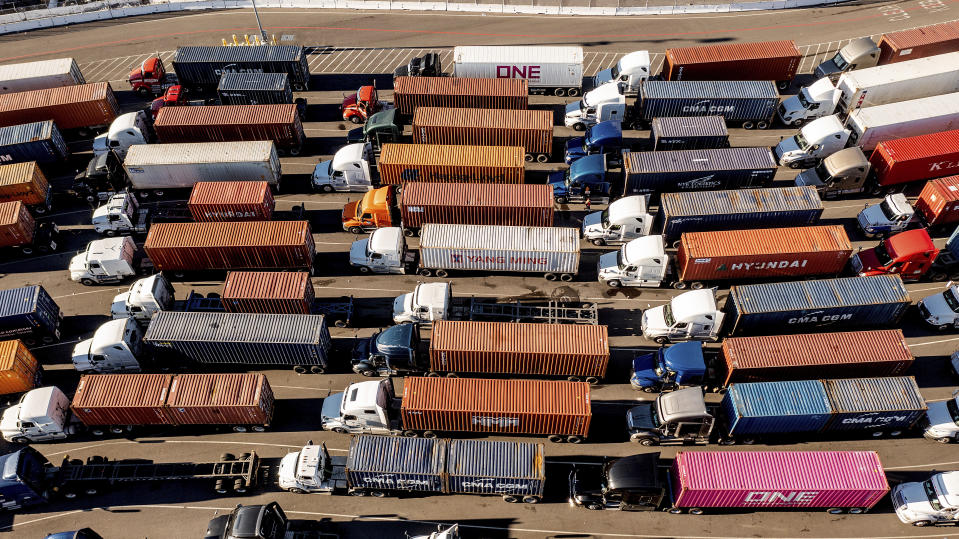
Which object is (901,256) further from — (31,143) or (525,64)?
(31,143)

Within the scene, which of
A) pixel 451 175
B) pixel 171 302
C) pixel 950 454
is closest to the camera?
pixel 950 454

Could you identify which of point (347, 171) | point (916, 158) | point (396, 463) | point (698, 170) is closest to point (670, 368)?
point (396, 463)

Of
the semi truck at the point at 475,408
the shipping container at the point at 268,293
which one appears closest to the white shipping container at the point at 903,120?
the semi truck at the point at 475,408

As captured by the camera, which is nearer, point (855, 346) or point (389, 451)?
point (389, 451)

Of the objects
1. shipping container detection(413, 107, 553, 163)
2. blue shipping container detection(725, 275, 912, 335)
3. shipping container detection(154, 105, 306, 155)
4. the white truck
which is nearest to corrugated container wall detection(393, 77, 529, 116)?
shipping container detection(413, 107, 553, 163)

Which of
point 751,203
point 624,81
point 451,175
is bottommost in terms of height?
point 751,203

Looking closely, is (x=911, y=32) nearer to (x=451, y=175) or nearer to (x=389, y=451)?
(x=451, y=175)

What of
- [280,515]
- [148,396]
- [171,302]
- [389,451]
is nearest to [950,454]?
[389,451]

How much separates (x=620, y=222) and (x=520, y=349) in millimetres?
14016

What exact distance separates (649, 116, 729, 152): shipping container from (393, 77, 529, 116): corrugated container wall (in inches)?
483

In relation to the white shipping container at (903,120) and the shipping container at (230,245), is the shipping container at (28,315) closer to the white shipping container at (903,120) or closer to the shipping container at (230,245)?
the shipping container at (230,245)

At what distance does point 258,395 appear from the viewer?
37719 mm

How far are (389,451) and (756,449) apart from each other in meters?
21.4

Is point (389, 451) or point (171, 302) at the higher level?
point (171, 302)
